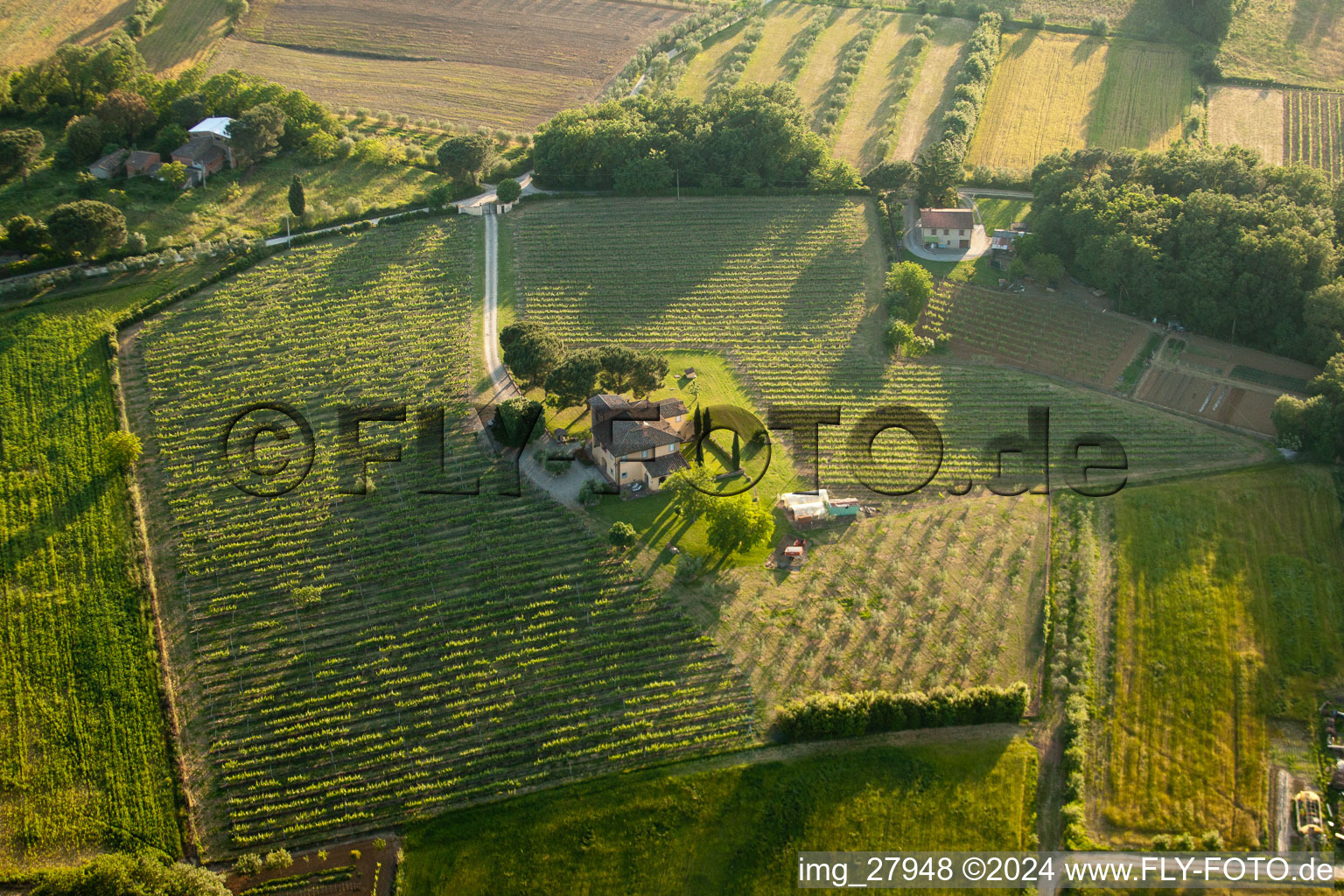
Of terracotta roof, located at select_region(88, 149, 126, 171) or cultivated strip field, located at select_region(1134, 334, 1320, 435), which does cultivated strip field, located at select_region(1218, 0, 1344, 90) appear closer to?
cultivated strip field, located at select_region(1134, 334, 1320, 435)

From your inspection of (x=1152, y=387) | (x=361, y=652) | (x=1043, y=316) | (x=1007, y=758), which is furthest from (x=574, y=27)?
(x=1007, y=758)

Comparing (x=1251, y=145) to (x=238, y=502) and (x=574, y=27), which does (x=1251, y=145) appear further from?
(x=238, y=502)

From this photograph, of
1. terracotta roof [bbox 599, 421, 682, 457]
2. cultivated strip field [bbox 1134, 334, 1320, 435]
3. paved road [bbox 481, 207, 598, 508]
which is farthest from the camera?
cultivated strip field [bbox 1134, 334, 1320, 435]

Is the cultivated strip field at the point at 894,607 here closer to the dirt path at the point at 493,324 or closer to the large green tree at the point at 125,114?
the dirt path at the point at 493,324

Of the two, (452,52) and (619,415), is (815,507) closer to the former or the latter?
(619,415)

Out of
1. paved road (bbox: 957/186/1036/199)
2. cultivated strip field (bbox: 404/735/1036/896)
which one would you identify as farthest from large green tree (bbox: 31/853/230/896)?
paved road (bbox: 957/186/1036/199)

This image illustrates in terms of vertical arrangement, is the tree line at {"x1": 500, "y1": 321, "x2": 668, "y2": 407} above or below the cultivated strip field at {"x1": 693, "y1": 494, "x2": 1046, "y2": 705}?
above
